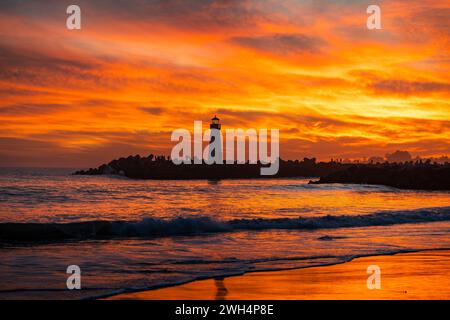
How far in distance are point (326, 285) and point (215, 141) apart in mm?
58013

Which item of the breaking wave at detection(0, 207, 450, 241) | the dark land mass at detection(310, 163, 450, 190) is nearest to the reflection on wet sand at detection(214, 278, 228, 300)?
the breaking wave at detection(0, 207, 450, 241)

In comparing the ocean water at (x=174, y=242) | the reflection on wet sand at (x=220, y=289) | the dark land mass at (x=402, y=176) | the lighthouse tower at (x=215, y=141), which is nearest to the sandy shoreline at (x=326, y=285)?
the reflection on wet sand at (x=220, y=289)

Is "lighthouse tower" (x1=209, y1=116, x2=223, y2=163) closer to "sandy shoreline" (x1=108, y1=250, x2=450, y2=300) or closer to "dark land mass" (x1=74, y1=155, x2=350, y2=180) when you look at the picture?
"dark land mass" (x1=74, y1=155, x2=350, y2=180)

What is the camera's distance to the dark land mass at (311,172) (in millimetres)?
49875

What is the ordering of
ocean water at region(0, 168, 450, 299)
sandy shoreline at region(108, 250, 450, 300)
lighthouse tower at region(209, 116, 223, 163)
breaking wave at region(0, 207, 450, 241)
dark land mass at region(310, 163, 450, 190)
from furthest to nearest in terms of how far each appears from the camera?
1. lighthouse tower at region(209, 116, 223, 163)
2. dark land mass at region(310, 163, 450, 190)
3. breaking wave at region(0, 207, 450, 241)
4. ocean water at region(0, 168, 450, 299)
5. sandy shoreline at region(108, 250, 450, 300)

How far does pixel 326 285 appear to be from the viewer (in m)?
8.45

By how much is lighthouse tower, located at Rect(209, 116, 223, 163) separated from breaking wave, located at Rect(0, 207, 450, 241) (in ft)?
135

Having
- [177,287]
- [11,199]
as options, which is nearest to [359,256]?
[177,287]

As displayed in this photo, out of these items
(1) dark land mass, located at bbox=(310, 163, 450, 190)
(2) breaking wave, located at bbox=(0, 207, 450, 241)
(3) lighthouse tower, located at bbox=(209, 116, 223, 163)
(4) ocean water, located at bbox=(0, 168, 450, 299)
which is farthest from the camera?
(3) lighthouse tower, located at bbox=(209, 116, 223, 163)

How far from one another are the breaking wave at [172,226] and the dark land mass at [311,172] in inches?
1180

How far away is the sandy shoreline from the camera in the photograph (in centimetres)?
765

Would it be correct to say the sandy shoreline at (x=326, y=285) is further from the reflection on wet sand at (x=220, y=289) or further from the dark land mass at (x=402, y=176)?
the dark land mass at (x=402, y=176)

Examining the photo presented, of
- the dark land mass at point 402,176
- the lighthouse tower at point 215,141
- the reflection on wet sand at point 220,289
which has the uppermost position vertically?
the lighthouse tower at point 215,141

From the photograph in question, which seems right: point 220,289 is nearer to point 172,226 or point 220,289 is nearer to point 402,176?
point 172,226
